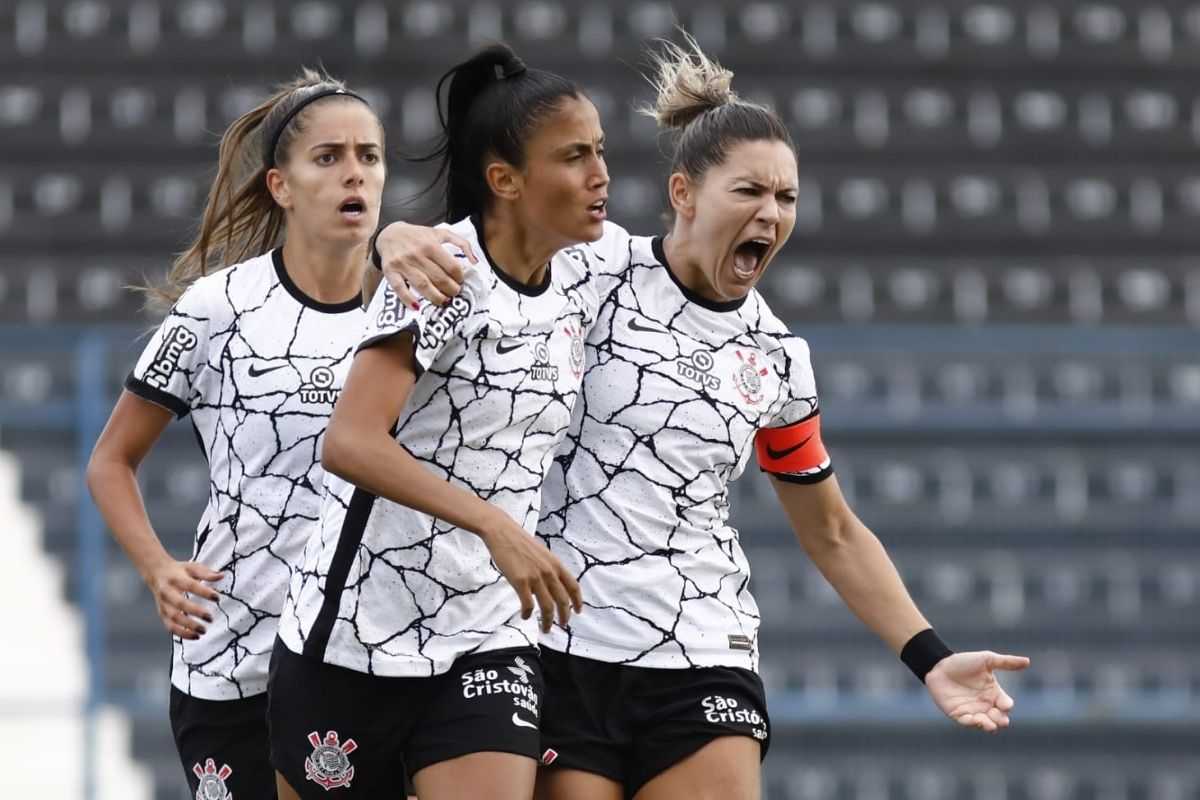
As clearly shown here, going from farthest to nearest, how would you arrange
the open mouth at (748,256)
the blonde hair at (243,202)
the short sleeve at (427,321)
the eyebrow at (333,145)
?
the blonde hair at (243,202) < the eyebrow at (333,145) < the open mouth at (748,256) < the short sleeve at (427,321)

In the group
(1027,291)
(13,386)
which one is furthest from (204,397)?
(1027,291)

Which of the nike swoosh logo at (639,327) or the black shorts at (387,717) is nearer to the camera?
the black shorts at (387,717)

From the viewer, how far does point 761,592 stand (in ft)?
24.4

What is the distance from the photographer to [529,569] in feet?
9.07

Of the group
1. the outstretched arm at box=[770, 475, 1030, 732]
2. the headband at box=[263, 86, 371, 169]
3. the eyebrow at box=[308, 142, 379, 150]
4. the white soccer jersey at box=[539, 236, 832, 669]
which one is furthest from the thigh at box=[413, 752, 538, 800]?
the headband at box=[263, 86, 371, 169]

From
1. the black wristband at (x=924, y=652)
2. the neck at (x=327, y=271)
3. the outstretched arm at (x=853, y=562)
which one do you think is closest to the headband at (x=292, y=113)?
the neck at (x=327, y=271)

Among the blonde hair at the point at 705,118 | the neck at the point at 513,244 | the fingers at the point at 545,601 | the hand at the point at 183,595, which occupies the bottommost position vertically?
the fingers at the point at 545,601

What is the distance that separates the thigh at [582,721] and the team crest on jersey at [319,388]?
61cm

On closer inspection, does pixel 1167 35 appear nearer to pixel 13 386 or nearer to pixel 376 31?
pixel 376 31

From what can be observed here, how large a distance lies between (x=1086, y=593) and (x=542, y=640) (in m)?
4.47

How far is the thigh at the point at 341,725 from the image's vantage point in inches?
121

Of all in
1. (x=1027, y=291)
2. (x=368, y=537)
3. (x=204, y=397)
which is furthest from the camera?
(x=1027, y=291)

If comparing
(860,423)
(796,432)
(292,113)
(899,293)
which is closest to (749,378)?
(796,432)

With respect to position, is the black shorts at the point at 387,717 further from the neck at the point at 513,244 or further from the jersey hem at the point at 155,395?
the jersey hem at the point at 155,395
